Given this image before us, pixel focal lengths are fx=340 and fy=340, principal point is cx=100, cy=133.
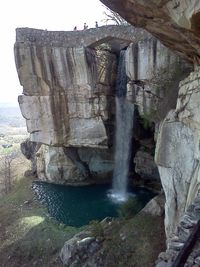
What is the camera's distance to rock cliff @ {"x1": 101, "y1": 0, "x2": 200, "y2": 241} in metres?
8.20

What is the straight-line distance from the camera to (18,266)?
1429cm

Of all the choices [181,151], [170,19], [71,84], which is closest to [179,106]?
[181,151]

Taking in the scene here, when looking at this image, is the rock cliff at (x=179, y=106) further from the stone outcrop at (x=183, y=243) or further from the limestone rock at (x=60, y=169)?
the limestone rock at (x=60, y=169)

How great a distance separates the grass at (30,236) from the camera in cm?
1446

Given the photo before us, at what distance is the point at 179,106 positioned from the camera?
11648 millimetres

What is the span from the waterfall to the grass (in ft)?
17.4

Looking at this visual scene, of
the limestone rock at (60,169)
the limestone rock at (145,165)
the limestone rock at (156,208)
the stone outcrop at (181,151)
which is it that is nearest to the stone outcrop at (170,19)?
the stone outcrop at (181,151)

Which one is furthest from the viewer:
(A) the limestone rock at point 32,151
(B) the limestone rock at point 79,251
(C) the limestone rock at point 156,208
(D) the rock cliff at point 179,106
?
(A) the limestone rock at point 32,151

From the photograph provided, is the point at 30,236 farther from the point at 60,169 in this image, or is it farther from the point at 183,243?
the point at 183,243

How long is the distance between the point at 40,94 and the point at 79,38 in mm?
4511

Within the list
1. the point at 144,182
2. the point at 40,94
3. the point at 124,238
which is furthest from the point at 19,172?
→ the point at 124,238

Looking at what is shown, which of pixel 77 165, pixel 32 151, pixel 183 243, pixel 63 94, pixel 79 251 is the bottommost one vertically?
pixel 79 251

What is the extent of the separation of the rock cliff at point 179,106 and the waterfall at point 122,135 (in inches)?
353

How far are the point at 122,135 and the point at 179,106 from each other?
429 inches
